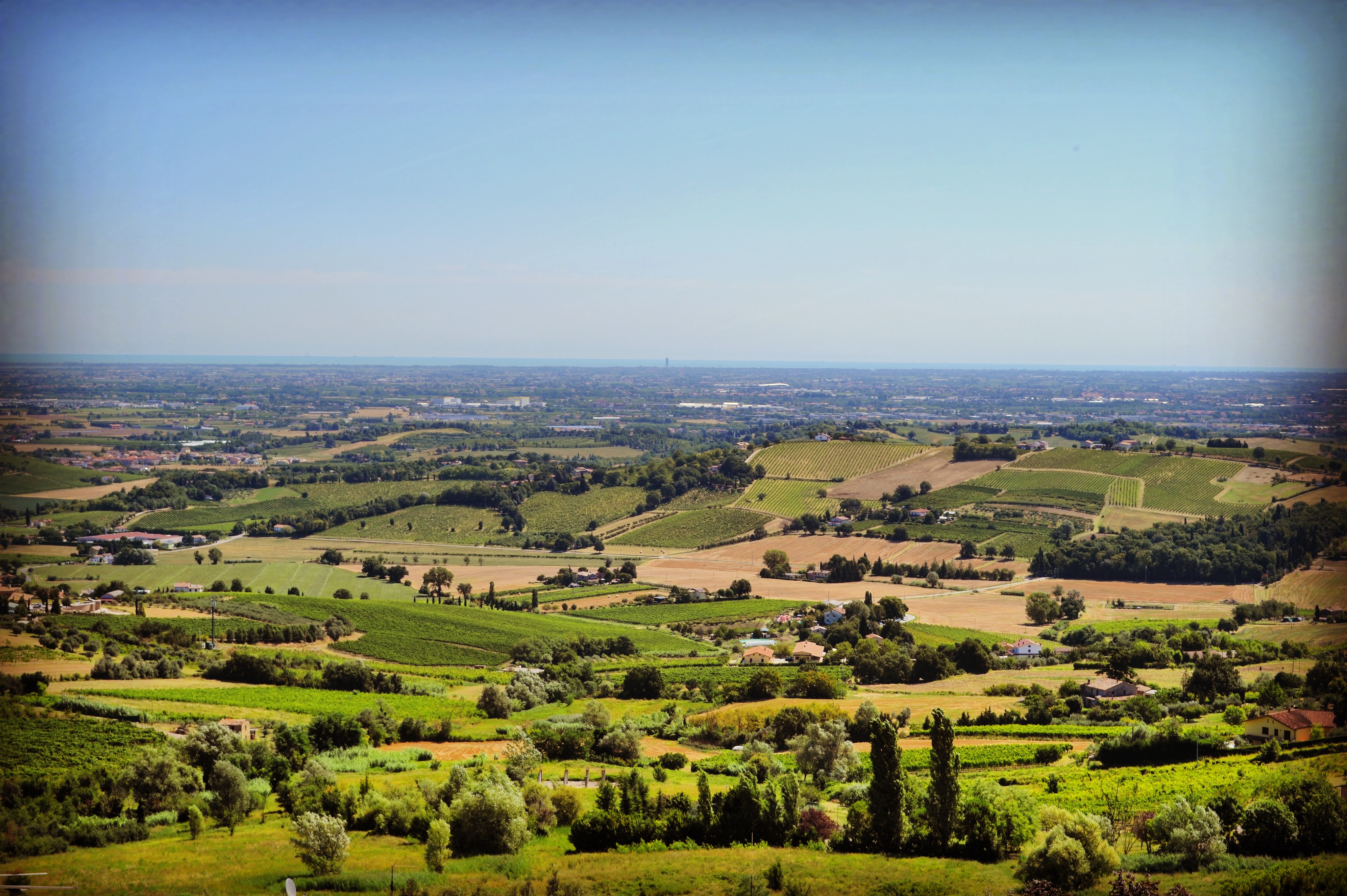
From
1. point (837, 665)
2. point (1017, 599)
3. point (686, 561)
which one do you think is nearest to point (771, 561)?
point (686, 561)

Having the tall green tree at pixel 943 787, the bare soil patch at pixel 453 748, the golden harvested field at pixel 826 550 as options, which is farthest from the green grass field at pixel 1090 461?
the tall green tree at pixel 943 787

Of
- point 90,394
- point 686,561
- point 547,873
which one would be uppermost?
point 90,394

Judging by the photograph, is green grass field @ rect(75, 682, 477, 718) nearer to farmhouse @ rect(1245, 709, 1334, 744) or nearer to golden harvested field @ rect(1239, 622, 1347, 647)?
farmhouse @ rect(1245, 709, 1334, 744)

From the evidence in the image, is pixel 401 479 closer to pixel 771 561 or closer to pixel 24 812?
pixel 771 561

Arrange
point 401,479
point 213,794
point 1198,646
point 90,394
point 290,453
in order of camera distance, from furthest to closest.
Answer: point 290,453, point 401,479, point 90,394, point 1198,646, point 213,794

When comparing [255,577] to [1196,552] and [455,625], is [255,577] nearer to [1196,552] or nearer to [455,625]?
[455,625]

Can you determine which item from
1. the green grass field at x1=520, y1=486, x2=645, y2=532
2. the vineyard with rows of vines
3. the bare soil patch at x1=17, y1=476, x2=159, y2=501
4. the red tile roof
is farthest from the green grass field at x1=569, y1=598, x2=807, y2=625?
the vineyard with rows of vines
